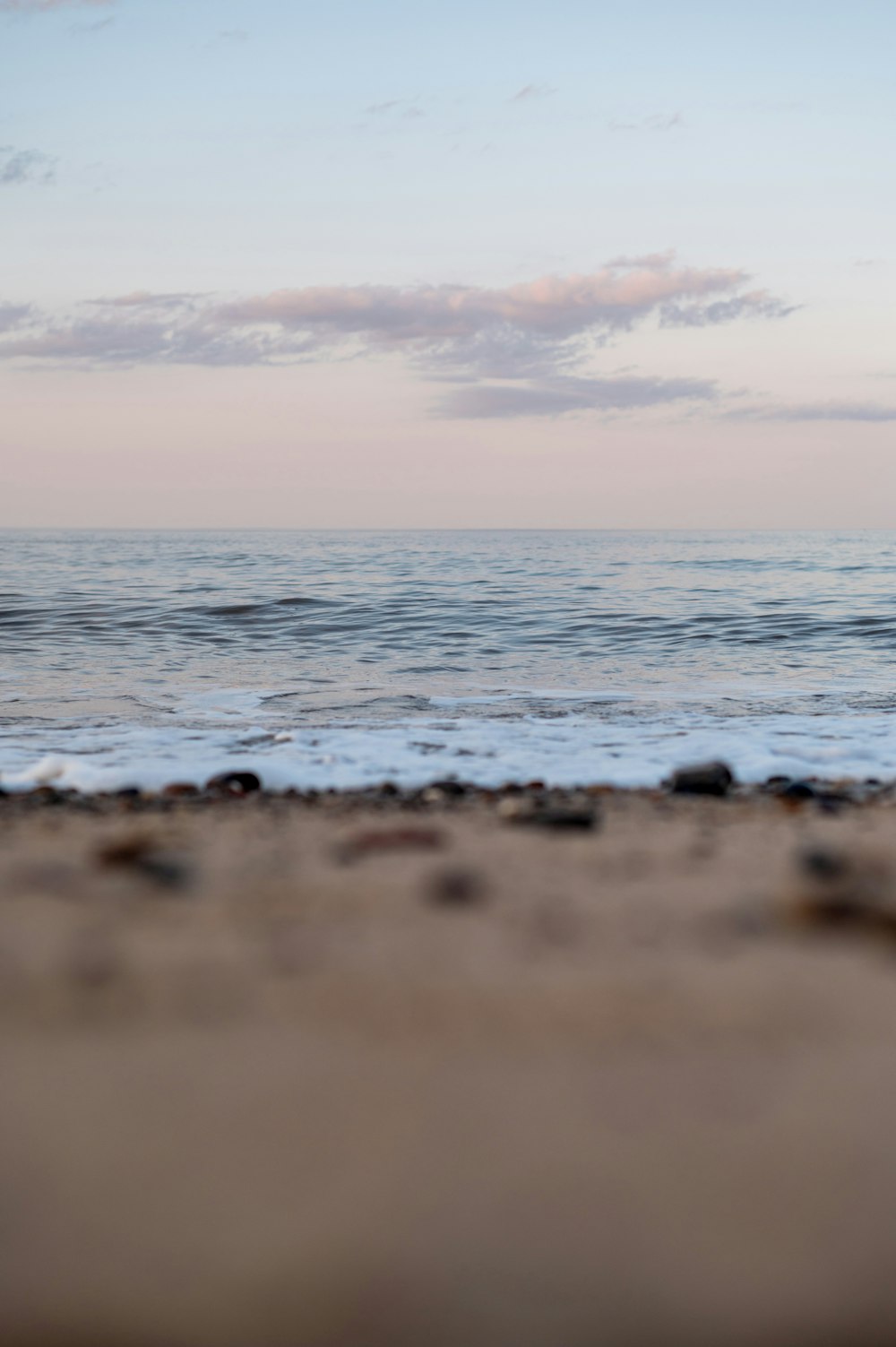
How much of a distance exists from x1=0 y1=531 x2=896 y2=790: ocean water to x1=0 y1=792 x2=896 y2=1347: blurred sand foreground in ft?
6.04

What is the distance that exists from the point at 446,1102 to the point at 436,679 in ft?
23.3

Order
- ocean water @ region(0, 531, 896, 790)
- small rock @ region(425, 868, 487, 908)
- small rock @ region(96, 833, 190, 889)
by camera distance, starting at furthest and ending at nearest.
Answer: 1. ocean water @ region(0, 531, 896, 790)
2. small rock @ region(96, 833, 190, 889)
3. small rock @ region(425, 868, 487, 908)

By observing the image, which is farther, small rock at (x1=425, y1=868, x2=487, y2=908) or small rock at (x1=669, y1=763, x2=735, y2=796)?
small rock at (x1=669, y1=763, x2=735, y2=796)

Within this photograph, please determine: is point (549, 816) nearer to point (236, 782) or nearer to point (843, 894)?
point (843, 894)

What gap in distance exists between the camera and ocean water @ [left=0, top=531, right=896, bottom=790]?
4.82 metres

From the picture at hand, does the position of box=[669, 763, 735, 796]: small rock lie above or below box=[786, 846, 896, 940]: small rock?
above

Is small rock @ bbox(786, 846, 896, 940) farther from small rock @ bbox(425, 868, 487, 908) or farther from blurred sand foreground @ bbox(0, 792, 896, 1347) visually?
small rock @ bbox(425, 868, 487, 908)

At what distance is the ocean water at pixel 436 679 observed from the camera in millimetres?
4820

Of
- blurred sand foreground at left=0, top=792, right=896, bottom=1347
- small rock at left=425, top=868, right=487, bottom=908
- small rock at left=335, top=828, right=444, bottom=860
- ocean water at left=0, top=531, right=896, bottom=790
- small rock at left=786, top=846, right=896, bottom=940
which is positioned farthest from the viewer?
ocean water at left=0, top=531, right=896, bottom=790

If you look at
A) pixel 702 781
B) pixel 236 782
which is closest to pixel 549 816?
pixel 702 781

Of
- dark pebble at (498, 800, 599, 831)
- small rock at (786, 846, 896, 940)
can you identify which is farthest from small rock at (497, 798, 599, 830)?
small rock at (786, 846, 896, 940)

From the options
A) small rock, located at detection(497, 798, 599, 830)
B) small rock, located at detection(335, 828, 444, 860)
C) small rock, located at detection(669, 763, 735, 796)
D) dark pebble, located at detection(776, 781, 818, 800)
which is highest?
small rock, located at detection(335, 828, 444, 860)

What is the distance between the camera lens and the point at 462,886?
2617 mm

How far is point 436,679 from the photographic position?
8.73 meters
